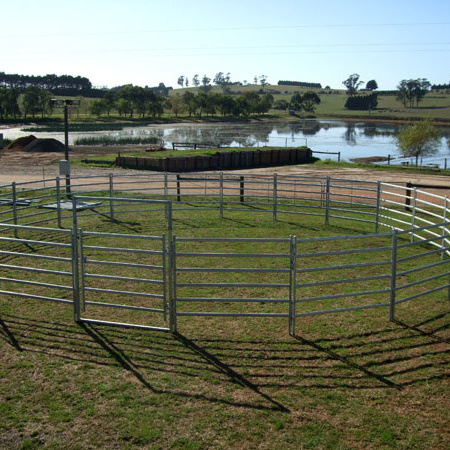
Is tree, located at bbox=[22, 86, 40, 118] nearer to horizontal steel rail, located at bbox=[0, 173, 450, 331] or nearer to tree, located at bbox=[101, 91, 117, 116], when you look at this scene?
tree, located at bbox=[101, 91, 117, 116]

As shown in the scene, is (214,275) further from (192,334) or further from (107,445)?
(107,445)

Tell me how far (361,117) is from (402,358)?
531 ft

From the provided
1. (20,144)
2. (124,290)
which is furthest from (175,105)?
(124,290)

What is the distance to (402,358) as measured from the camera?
7.15 m

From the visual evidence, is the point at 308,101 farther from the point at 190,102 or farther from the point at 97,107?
the point at 97,107

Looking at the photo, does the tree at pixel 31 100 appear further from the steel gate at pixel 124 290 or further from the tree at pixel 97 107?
the steel gate at pixel 124 290

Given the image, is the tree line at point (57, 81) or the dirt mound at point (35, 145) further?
the tree line at point (57, 81)

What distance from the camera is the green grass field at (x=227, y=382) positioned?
543 cm

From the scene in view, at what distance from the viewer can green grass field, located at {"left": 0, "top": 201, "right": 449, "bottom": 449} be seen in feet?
17.8

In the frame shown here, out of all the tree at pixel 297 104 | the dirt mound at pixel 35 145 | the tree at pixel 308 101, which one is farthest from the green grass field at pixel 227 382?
the tree at pixel 308 101

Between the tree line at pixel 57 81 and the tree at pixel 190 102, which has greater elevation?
the tree line at pixel 57 81

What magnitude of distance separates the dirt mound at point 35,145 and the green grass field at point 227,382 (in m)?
37.7

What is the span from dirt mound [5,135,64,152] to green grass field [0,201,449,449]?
37727 millimetres

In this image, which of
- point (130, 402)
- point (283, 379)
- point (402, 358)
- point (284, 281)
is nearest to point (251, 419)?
point (283, 379)
